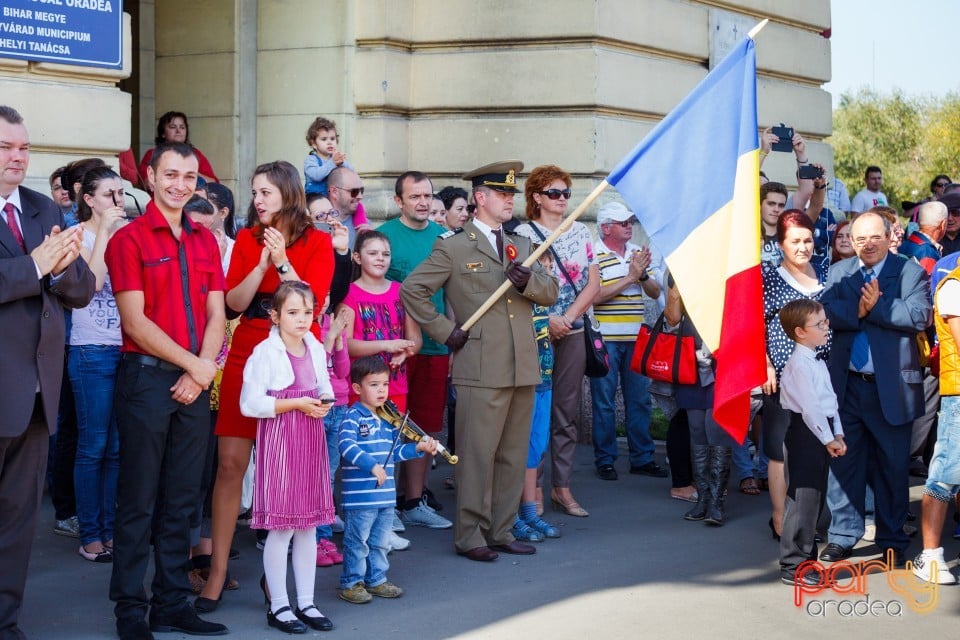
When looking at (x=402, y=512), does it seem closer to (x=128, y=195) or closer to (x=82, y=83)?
(x=128, y=195)

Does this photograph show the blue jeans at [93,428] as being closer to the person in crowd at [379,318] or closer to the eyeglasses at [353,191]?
the person in crowd at [379,318]

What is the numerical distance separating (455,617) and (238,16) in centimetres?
703

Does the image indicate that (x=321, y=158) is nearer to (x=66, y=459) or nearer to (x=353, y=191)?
(x=353, y=191)

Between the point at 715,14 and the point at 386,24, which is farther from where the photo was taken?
the point at 715,14

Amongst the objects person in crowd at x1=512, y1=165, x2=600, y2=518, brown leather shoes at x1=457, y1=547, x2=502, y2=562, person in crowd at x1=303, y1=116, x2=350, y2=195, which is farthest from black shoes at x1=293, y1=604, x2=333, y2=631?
person in crowd at x1=303, y1=116, x2=350, y2=195

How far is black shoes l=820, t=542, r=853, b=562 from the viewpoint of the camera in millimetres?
7602

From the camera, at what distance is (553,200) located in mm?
8289

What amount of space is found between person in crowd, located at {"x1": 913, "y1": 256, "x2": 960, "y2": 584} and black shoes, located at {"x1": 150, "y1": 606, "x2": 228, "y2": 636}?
3.71 metres

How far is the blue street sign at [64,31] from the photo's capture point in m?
8.23

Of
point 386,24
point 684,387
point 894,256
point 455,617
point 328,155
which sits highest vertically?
point 386,24

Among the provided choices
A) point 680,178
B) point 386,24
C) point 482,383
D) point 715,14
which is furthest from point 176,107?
point 680,178

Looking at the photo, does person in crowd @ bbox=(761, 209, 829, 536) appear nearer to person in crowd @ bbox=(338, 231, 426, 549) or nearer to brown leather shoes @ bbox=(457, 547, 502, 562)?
brown leather shoes @ bbox=(457, 547, 502, 562)

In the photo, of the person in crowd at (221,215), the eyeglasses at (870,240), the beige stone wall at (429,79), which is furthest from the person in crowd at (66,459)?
the eyeglasses at (870,240)

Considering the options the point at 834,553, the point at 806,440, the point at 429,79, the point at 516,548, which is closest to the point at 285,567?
the point at 516,548
